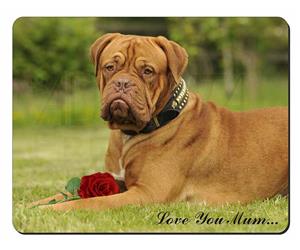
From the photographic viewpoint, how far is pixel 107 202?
16.0ft

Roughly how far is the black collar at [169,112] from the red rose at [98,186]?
319 millimetres

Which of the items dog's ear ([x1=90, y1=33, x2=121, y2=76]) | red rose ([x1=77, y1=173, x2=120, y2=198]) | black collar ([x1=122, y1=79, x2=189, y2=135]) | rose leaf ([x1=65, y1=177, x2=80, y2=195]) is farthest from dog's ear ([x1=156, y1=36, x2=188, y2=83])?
rose leaf ([x1=65, y1=177, x2=80, y2=195])

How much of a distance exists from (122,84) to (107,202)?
71cm

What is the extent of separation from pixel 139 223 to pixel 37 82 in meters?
1.42

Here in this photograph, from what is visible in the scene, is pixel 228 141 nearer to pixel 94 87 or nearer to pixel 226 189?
pixel 226 189

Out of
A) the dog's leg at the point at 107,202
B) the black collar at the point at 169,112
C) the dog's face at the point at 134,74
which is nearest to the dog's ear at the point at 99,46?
the dog's face at the point at 134,74

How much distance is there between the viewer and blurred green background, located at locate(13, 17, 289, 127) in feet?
17.6

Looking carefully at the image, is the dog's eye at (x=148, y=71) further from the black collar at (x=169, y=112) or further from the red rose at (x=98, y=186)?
the red rose at (x=98, y=186)

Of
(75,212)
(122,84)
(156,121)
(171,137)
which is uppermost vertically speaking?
(122,84)

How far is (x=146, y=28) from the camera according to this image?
5.45m

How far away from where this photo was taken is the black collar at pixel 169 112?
507 cm

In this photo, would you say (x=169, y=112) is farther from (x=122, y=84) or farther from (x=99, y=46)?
(x=99, y=46)

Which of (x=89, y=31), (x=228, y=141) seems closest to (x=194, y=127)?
(x=228, y=141)

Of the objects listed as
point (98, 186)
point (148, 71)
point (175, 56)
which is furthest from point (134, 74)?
point (98, 186)
